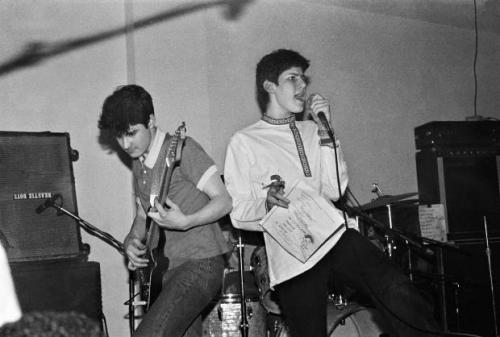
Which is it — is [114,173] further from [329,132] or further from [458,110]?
[458,110]

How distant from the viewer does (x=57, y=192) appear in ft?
13.4

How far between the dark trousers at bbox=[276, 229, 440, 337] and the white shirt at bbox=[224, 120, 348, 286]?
243 mm

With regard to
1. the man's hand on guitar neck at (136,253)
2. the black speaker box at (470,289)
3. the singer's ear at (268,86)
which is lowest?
the black speaker box at (470,289)

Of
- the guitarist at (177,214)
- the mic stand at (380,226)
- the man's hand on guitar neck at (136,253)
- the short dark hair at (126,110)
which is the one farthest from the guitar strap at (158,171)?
the mic stand at (380,226)

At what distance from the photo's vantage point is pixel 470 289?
478cm

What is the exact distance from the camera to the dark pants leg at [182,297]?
7.62ft

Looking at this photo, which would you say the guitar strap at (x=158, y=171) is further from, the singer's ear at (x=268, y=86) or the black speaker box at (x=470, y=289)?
the black speaker box at (x=470, y=289)

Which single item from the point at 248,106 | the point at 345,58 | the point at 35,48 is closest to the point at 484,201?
the point at 345,58

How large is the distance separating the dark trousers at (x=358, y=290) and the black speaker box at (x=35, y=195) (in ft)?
6.04

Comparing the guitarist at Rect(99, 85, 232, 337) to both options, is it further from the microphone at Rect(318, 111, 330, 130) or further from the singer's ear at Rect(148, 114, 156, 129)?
the microphone at Rect(318, 111, 330, 130)

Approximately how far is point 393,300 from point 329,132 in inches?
31.2

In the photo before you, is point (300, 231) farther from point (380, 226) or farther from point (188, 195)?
point (380, 226)

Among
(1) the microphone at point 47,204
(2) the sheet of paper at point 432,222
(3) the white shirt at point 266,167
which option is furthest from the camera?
(2) the sheet of paper at point 432,222

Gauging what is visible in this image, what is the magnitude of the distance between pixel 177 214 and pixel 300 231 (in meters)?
0.53
